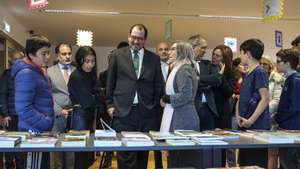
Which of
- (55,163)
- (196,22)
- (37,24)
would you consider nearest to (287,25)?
(196,22)

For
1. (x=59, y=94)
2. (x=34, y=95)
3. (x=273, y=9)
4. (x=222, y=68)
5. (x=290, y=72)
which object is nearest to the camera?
(x=34, y=95)

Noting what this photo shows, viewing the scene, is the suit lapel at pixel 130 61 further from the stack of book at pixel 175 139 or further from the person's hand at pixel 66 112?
the stack of book at pixel 175 139

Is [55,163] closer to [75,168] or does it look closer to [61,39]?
[75,168]

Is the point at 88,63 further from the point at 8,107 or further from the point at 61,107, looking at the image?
the point at 8,107

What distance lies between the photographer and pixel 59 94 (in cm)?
338

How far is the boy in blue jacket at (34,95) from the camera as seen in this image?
2.26 metres

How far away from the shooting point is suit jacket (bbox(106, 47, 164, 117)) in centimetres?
293

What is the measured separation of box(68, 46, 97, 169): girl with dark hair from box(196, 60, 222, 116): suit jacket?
37.3 inches

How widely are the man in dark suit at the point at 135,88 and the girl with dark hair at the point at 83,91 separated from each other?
0.41 m

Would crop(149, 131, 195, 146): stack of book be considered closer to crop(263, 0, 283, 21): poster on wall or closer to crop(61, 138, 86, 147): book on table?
crop(61, 138, 86, 147): book on table

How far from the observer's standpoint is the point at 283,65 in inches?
127

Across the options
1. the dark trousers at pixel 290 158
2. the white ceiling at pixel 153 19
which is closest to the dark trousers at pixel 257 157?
the dark trousers at pixel 290 158

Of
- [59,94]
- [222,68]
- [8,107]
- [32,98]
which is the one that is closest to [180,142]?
[32,98]

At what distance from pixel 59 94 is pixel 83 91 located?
0.22 metres
